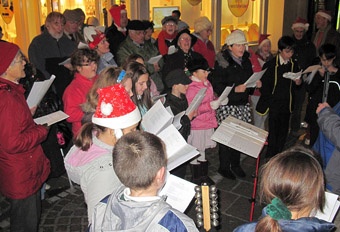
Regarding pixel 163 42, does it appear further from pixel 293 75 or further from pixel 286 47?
pixel 293 75

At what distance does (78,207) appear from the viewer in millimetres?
4945

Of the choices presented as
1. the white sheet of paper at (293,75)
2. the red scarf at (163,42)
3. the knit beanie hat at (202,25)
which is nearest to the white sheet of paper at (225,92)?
the white sheet of paper at (293,75)

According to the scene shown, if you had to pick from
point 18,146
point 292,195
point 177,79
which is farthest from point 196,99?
point 292,195

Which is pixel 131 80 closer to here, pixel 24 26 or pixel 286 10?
pixel 24 26

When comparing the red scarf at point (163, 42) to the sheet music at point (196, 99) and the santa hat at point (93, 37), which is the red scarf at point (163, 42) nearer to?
the santa hat at point (93, 37)

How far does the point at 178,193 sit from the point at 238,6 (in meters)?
11.4

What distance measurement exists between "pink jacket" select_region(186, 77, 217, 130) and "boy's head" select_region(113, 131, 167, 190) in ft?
10.1

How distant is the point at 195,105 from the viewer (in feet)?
14.1

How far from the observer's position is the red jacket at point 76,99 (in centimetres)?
448

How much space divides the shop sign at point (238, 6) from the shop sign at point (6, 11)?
680cm

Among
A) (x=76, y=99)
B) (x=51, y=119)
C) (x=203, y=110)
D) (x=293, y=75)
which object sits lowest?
(x=203, y=110)

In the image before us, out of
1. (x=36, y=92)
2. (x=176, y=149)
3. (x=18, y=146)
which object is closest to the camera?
(x=176, y=149)

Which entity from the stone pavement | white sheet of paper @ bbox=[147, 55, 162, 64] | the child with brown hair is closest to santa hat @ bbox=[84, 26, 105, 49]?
white sheet of paper @ bbox=[147, 55, 162, 64]

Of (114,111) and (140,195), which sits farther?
(114,111)
